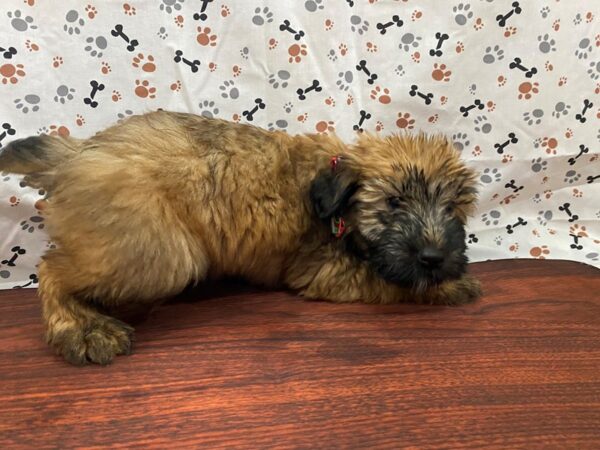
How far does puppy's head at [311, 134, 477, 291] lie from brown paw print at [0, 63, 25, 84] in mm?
1050

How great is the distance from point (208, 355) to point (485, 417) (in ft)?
2.34

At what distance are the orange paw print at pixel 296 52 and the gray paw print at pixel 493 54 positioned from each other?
2.25ft

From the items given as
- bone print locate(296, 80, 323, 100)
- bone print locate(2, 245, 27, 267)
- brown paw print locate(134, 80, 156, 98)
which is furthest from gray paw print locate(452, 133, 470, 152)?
bone print locate(2, 245, 27, 267)

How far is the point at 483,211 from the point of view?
7.55 ft

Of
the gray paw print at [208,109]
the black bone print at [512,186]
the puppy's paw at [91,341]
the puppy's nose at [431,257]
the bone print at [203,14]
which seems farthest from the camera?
the black bone print at [512,186]

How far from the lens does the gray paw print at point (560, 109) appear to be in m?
2.20

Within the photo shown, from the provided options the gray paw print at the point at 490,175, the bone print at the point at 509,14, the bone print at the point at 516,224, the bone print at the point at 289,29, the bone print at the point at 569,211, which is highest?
the bone print at the point at 509,14

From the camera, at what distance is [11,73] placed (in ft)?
6.06

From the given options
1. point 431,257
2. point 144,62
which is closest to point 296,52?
point 144,62

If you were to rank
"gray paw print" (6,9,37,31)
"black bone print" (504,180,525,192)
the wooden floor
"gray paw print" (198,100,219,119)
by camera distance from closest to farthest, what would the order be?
1. the wooden floor
2. "gray paw print" (6,9,37,31)
3. "gray paw print" (198,100,219,119)
4. "black bone print" (504,180,525,192)

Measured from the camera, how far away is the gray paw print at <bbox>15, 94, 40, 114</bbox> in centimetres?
188

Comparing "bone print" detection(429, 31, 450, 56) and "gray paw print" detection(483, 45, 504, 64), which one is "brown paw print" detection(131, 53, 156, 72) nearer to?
"bone print" detection(429, 31, 450, 56)

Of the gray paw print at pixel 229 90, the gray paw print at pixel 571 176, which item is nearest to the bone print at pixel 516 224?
the gray paw print at pixel 571 176

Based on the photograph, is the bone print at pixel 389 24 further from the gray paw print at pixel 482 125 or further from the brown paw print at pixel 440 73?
the gray paw print at pixel 482 125
